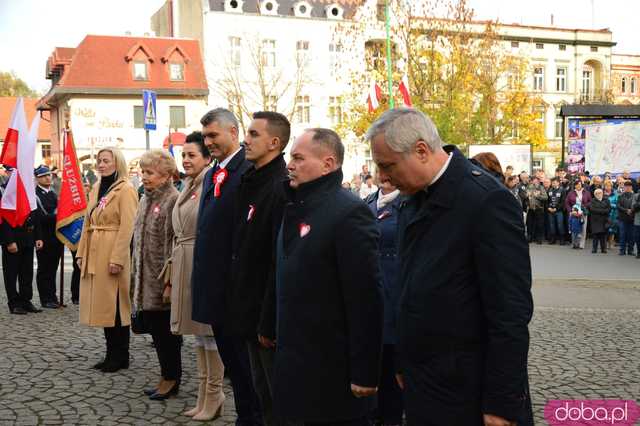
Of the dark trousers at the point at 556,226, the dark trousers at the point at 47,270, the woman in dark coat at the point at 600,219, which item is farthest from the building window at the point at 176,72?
the dark trousers at the point at 47,270

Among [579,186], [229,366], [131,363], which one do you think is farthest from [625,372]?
[579,186]

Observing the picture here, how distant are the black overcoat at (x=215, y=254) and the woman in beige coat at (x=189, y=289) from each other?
1.62 ft

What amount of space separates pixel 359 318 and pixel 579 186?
18.0 m

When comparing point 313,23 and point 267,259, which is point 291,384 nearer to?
point 267,259

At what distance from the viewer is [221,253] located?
4570 mm

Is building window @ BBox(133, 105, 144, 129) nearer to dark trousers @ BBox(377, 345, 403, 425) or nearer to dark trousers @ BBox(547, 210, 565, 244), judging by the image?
dark trousers @ BBox(547, 210, 565, 244)

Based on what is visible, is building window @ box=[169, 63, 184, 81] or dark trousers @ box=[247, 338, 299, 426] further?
building window @ box=[169, 63, 184, 81]

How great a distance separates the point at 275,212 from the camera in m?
4.08

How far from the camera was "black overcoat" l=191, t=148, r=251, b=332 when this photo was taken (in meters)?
4.52

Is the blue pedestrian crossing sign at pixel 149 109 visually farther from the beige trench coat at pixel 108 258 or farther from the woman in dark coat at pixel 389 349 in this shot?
the woman in dark coat at pixel 389 349

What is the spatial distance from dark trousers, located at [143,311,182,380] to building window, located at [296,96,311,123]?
4272 centimetres

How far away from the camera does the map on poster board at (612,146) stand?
2209 cm

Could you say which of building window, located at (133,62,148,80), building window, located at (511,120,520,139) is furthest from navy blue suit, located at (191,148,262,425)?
building window, located at (133,62,148,80)

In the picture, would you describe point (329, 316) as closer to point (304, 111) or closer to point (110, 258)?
point (110, 258)
